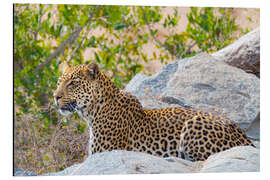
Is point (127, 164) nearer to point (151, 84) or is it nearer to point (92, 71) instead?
point (92, 71)

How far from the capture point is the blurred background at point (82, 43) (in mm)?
5793

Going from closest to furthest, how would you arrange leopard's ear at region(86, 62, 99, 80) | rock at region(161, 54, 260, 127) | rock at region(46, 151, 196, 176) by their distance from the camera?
1. rock at region(46, 151, 196, 176)
2. leopard's ear at region(86, 62, 99, 80)
3. rock at region(161, 54, 260, 127)

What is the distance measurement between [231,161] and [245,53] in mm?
2479

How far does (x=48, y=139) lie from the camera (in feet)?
19.6

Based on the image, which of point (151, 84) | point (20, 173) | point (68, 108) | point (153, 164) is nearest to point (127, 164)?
point (153, 164)

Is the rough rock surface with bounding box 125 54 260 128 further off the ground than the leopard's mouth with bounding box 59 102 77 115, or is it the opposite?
the rough rock surface with bounding box 125 54 260 128

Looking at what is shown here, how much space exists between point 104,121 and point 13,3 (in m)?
1.59

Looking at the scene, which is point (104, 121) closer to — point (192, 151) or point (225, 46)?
point (192, 151)

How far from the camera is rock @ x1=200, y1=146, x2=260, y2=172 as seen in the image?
15.4ft

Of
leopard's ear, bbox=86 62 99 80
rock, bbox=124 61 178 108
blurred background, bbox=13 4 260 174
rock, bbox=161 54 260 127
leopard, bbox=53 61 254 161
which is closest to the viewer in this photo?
leopard, bbox=53 61 254 161

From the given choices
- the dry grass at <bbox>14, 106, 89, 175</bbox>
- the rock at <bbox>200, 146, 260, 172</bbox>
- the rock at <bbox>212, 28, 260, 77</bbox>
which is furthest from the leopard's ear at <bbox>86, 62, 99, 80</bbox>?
the rock at <bbox>212, 28, 260, 77</bbox>

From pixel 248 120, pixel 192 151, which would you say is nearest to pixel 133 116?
pixel 192 151

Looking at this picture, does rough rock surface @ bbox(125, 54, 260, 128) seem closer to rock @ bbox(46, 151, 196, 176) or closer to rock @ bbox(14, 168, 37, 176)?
rock @ bbox(46, 151, 196, 176)
